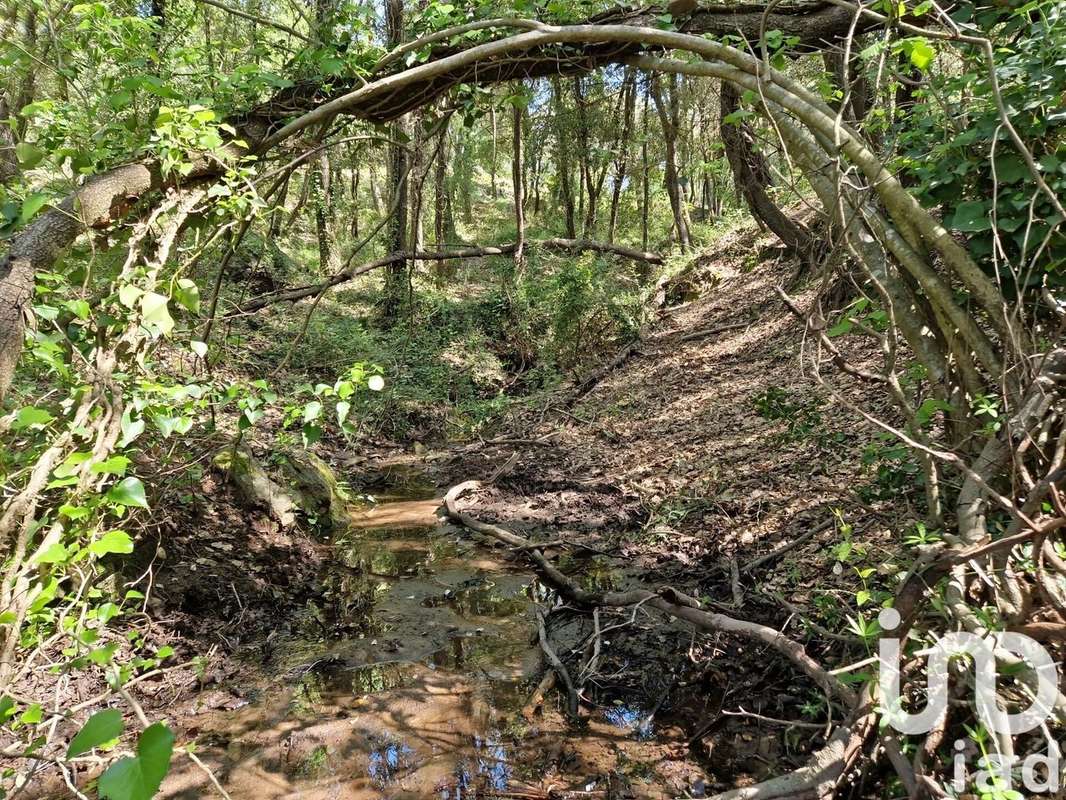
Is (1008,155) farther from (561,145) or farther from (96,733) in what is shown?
(561,145)

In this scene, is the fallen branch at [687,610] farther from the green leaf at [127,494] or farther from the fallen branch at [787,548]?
the green leaf at [127,494]

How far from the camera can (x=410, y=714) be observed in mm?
3744

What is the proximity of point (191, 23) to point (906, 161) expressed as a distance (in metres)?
5.65

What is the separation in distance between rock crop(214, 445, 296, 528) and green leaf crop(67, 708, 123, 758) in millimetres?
5076

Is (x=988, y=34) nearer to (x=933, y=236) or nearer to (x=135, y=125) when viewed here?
(x=933, y=236)

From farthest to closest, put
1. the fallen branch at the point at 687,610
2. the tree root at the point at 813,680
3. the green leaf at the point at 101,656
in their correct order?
1. the fallen branch at the point at 687,610
2. the tree root at the point at 813,680
3. the green leaf at the point at 101,656

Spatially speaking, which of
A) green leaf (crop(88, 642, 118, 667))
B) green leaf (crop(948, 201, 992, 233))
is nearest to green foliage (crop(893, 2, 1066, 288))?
green leaf (crop(948, 201, 992, 233))

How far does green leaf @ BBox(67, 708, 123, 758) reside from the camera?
121 centimetres

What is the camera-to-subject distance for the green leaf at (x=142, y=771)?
116cm

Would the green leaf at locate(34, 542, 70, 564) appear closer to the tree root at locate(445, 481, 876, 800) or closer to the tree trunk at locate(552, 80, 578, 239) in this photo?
the tree root at locate(445, 481, 876, 800)

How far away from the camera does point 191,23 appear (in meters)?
5.21

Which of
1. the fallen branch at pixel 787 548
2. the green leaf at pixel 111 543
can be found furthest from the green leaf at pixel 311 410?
the fallen branch at pixel 787 548

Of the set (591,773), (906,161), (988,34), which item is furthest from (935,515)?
(988,34)

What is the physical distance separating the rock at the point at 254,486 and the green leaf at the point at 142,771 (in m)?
5.16
